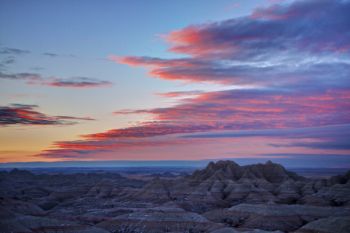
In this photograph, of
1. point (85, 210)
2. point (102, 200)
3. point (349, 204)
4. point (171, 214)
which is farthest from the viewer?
point (102, 200)

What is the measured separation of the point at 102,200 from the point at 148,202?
1949 cm

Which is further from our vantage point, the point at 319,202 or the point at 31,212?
the point at 319,202

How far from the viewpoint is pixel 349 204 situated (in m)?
117

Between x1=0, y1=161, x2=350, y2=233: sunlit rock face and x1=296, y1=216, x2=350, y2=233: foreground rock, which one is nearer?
x1=296, y1=216, x2=350, y2=233: foreground rock

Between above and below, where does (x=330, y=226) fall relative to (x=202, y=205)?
above

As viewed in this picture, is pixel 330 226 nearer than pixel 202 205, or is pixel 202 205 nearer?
pixel 330 226

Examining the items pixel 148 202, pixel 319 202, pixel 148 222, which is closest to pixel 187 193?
pixel 148 202

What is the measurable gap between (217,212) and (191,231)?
2230cm

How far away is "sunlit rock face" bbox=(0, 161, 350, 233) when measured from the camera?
84250 mm

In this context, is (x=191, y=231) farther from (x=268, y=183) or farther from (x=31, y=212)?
(x=268, y=183)

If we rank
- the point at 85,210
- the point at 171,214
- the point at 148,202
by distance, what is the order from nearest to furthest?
the point at 171,214 < the point at 85,210 < the point at 148,202

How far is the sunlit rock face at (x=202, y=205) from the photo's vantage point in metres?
84.2

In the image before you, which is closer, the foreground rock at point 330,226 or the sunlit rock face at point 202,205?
the foreground rock at point 330,226

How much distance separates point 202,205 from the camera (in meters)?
132
